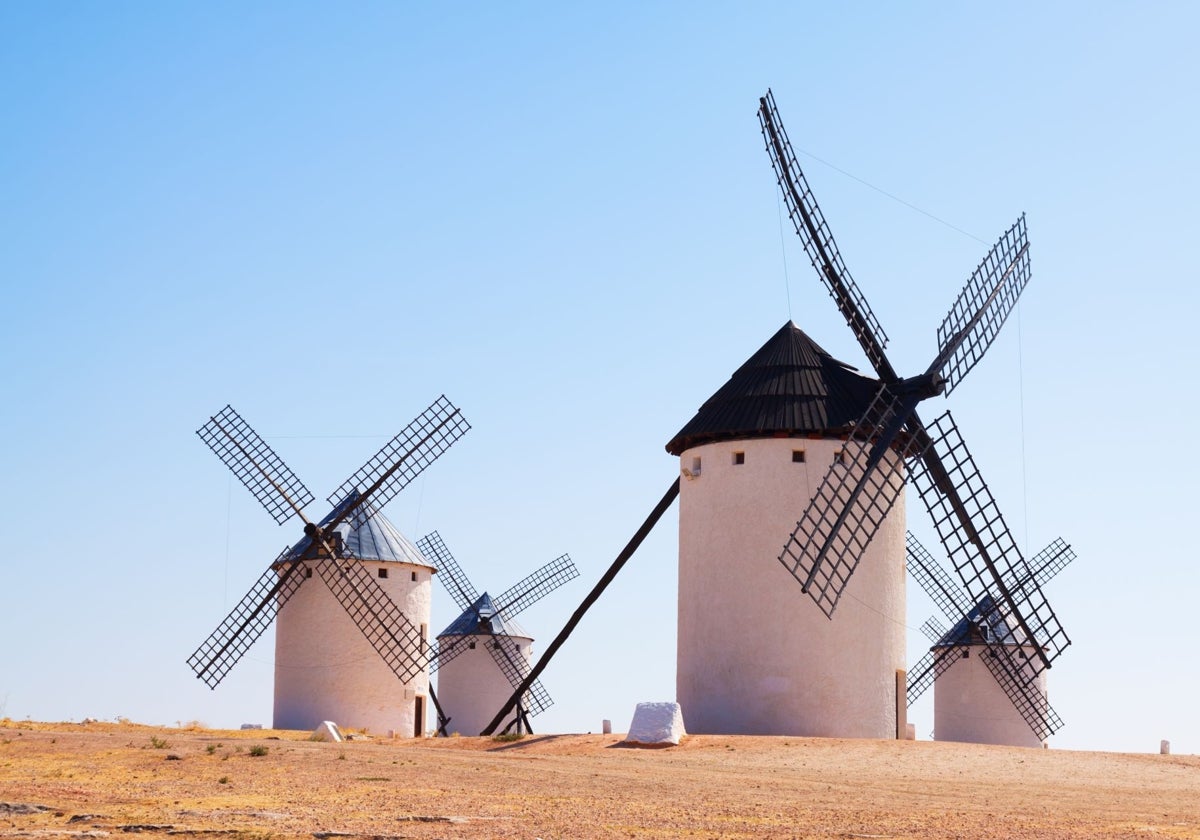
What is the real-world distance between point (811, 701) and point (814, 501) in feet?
11.8

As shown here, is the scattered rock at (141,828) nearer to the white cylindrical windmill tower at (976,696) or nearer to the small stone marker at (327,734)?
the small stone marker at (327,734)

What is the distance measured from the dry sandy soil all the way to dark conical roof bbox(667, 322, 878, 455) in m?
5.45

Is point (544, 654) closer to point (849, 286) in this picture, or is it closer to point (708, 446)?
point (708, 446)

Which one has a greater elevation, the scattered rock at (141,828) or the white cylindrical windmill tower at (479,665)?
the white cylindrical windmill tower at (479,665)

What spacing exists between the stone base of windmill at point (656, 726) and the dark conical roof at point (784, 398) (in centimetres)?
518

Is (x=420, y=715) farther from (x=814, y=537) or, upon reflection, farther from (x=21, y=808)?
(x=21, y=808)

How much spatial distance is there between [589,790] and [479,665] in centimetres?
3060

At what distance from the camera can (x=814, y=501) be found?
920 inches

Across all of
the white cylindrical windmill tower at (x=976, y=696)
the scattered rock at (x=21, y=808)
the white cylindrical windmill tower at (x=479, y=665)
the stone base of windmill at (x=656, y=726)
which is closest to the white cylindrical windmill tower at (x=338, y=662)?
the white cylindrical windmill tower at (x=479, y=665)

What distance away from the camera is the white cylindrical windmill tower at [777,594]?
2469cm

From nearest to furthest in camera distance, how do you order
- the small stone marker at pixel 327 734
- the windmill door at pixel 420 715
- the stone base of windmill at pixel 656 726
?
the stone base of windmill at pixel 656 726 → the small stone marker at pixel 327 734 → the windmill door at pixel 420 715

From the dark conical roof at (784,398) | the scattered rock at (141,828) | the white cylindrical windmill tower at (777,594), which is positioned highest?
the dark conical roof at (784,398)

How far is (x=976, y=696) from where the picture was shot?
3766cm

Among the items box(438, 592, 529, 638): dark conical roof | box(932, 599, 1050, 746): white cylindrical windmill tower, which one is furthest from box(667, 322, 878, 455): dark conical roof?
box(438, 592, 529, 638): dark conical roof
